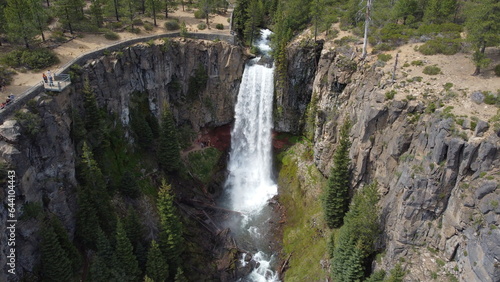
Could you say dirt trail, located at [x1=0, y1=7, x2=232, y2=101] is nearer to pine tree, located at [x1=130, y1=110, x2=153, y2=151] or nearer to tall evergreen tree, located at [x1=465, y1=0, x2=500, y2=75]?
pine tree, located at [x1=130, y1=110, x2=153, y2=151]

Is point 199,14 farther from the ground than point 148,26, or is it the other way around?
point 199,14

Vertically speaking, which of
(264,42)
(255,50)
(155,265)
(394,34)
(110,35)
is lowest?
(155,265)


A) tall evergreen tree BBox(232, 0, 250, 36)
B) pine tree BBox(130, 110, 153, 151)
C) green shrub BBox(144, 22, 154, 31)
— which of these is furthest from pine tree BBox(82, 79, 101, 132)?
tall evergreen tree BBox(232, 0, 250, 36)

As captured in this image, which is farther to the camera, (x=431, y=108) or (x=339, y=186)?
(x=339, y=186)

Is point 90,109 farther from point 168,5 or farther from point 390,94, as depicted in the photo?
point 390,94

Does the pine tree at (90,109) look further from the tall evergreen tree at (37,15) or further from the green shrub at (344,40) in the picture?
the green shrub at (344,40)

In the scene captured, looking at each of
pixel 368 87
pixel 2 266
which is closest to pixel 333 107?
pixel 368 87

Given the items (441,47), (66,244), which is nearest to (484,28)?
(441,47)
